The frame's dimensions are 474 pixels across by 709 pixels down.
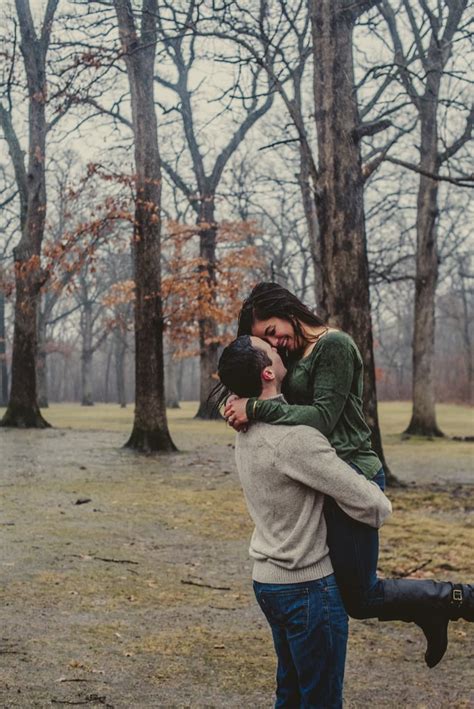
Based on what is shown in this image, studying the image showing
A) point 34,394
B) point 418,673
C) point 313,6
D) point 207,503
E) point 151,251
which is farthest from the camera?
point 34,394

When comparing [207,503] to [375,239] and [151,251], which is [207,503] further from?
[375,239]

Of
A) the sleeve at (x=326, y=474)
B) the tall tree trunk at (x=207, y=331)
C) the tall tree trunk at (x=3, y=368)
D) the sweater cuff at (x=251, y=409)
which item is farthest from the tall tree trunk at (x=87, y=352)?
the sleeve at (x=326, y=474)

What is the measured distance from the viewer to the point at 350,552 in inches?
116

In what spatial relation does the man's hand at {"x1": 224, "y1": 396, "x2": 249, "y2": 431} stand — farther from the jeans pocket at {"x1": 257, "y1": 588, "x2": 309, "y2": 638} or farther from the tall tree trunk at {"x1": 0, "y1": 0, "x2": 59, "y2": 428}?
the tall tree trunk at {"x1": 0, "y1": 0, "x2": 59, "y2": 428}

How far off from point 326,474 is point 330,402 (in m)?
0.28

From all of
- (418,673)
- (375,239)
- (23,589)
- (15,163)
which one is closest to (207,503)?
(23,589)

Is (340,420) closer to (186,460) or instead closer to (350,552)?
(350,552)

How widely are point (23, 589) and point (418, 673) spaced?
10.1 feet

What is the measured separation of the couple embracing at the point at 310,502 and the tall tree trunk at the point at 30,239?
67.4 feet

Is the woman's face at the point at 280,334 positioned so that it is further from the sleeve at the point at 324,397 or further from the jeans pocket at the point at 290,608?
the jeans pocket at the point at 290,608

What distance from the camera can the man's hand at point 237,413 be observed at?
2986 millimetres

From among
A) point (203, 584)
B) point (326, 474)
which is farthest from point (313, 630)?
point (203, 584)

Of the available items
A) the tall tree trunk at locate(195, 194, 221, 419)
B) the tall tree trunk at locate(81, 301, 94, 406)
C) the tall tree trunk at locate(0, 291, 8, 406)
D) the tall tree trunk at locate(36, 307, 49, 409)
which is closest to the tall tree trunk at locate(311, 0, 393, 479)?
the tall tree trunk at locate(195, 194, 221, 419)

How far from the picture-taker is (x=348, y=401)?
316 cm
